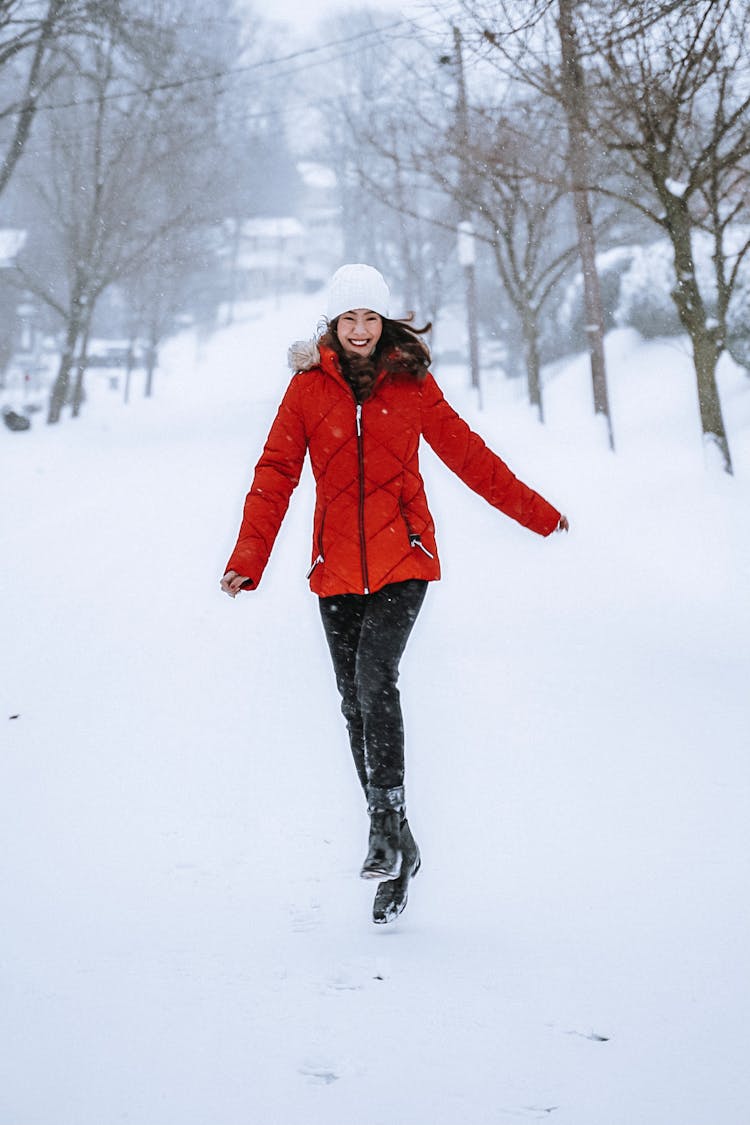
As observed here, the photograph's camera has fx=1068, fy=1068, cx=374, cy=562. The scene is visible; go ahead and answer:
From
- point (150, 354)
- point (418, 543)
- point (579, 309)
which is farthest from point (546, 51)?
point (150, 354)

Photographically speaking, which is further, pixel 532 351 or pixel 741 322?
pixel 532 351

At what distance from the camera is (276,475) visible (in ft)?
11.5

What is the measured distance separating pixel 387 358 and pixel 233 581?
869 mm

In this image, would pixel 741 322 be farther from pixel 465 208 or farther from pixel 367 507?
pixel 367 507

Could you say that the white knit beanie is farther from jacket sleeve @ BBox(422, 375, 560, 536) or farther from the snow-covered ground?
the snow-covered ground

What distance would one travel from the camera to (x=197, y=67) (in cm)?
1544

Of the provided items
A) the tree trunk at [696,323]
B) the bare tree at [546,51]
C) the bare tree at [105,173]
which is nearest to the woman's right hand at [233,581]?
the bare tree at [546,51]

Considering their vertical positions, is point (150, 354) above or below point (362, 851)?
above

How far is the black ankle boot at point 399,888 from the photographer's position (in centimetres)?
316

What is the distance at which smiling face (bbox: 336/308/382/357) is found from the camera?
3.49 meters

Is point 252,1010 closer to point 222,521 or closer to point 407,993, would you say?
point 407,993

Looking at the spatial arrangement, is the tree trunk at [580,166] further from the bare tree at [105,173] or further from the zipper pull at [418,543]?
the bare tree at [105,173]

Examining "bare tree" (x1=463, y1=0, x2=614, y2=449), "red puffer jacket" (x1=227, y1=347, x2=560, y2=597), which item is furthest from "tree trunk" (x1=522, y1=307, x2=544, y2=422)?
"red puffer jacket" (x1=227, y1=347, x2=560, y2=597)

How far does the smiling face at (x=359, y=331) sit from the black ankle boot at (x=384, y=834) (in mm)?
1414
